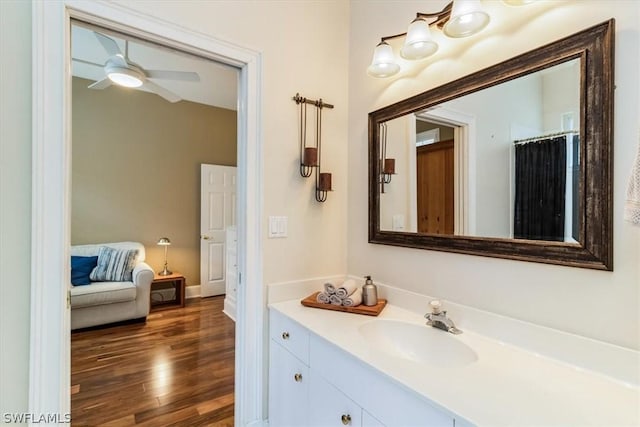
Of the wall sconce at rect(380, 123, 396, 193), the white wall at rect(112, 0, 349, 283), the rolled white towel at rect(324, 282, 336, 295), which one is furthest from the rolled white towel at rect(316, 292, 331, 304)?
the wall sconce at rect(380, 123, 396, 193)

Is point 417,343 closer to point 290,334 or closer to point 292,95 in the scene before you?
point 290,334

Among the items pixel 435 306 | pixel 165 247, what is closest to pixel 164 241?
pixel 165 247

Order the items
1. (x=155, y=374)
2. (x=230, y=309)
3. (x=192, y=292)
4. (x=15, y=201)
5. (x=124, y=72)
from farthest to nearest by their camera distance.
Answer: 1. (x=192, y=292)
2. (x=230, y=309)
3. (x=124, y=72)
4. (x=155, y=374)
5. (x=15, y=201)

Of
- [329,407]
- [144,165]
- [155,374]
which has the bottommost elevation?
[155,374]

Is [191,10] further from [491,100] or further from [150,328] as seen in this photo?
[150,328]

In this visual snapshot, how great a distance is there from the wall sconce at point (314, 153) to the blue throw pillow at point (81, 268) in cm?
311

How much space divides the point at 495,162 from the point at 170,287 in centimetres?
430

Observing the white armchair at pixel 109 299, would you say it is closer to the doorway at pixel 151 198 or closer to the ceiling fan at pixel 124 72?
the doorway at pixel 151 198

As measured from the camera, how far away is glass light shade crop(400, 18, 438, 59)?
1.35m

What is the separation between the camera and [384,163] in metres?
1.75

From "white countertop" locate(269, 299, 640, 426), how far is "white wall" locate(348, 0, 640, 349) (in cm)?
14

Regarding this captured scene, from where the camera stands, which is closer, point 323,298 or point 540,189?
point 540,189

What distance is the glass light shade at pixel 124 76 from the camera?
271 centimetres

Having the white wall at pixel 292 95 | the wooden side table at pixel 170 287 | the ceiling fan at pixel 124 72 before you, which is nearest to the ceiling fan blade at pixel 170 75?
the ceiling fan at pixel 124 72
